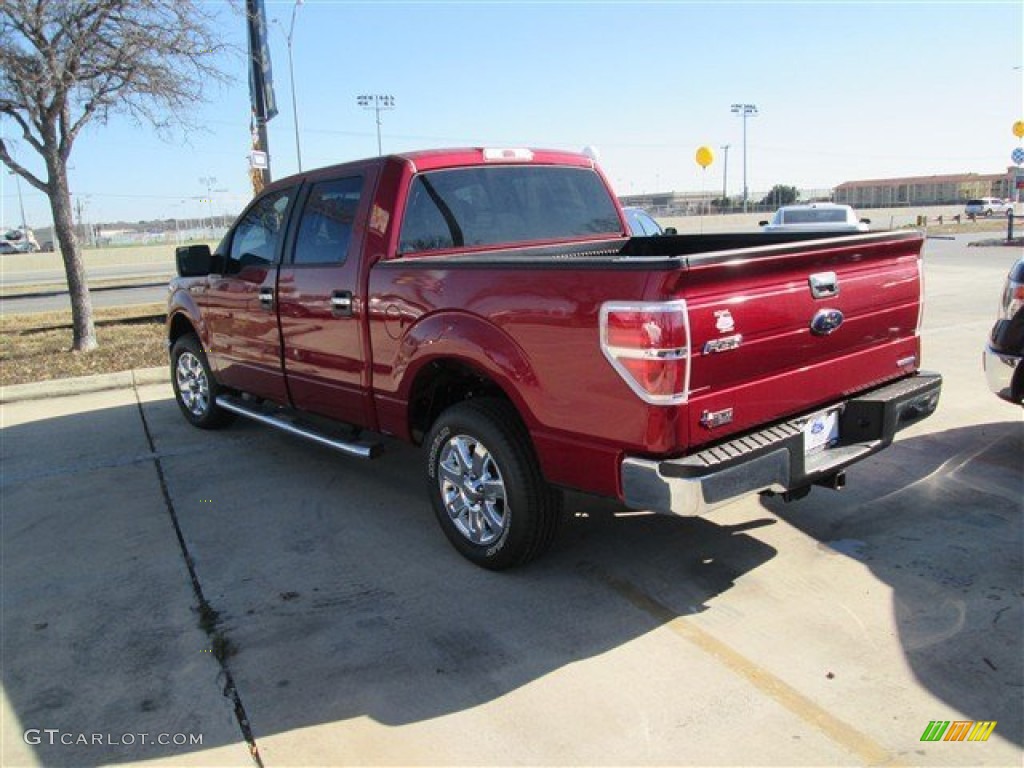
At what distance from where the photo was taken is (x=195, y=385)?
7.00 metres

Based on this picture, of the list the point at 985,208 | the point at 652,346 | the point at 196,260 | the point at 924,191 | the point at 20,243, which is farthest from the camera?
the point at 924,191

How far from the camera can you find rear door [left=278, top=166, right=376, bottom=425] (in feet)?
15.1

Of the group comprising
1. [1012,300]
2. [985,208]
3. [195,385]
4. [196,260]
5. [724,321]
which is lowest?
[195,385]

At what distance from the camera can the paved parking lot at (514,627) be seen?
9.15ft

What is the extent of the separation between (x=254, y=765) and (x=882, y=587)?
9.01 ft

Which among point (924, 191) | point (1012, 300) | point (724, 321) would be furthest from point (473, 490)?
point (924, 191)

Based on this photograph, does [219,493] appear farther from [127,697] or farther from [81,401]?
[81,401]

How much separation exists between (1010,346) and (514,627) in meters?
3.67

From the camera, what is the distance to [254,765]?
2703mm

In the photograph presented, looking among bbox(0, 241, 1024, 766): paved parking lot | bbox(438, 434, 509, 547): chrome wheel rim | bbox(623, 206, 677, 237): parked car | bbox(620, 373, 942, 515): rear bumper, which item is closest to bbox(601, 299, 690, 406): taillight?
bbox(620, 373, 942, 515): rear bumper

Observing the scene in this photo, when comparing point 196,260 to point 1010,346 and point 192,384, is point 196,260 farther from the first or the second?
point 1010,346

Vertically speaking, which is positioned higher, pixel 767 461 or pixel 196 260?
pixel 196 260

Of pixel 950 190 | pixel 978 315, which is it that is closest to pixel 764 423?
pixel 978 315

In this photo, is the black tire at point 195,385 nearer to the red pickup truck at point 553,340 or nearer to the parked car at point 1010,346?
the red pickup truck at point 553,340
